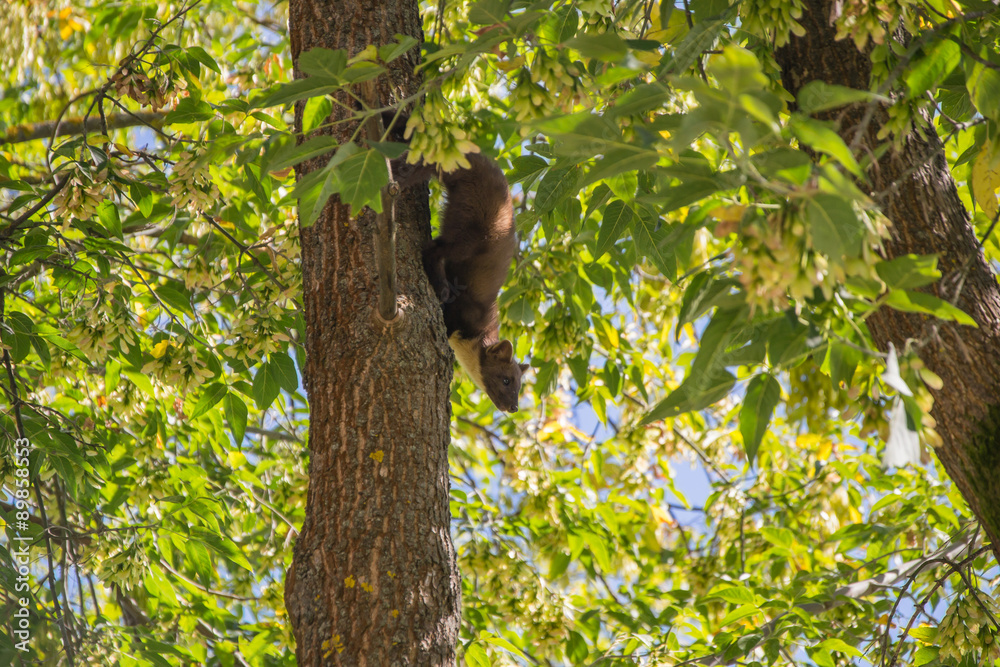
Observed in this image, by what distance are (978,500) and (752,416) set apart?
0.94 m

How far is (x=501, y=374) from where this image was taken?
4848 mm

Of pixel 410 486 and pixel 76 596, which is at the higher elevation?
pixel 76 596

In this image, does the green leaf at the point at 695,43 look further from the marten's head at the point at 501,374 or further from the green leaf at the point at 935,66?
the marten's head at the point at 501,374

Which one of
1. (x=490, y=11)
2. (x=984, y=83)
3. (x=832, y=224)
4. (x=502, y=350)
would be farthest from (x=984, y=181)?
(x=502, y=350)

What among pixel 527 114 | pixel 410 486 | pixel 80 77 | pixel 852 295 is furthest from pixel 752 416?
pixel 80 77

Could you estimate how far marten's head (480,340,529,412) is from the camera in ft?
15.8

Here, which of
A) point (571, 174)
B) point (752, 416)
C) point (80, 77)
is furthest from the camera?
A: point (80, 77)

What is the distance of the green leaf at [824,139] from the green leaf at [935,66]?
0.55 meters

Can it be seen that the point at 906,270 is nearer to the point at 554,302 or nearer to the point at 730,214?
the point at 730,214

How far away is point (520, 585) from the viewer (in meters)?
3.69

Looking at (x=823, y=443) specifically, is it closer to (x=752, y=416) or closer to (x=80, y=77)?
(x=752, y=416)

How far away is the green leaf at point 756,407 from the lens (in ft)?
4.40

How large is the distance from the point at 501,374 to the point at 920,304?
12.1 ft

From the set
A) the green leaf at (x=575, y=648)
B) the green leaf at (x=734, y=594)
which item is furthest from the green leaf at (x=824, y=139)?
the green leaf at (x=575, y=648)
